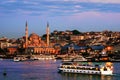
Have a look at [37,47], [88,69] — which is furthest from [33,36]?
[88,69]

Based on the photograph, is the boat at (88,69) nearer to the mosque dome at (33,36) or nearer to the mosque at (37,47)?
the mosque at (37,47)

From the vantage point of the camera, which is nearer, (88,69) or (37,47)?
(88,69)

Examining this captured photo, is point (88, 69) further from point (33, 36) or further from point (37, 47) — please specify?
point (33, 36)

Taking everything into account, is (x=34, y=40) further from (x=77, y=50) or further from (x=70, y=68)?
(x=70, y=68)

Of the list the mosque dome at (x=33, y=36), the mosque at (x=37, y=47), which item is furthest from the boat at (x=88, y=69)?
the mosque dome at (x=33, y=36)

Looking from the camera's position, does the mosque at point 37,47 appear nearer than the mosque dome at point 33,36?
Yes

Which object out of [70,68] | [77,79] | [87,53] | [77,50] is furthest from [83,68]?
[77,50]

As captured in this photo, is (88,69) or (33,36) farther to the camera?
(33,36)

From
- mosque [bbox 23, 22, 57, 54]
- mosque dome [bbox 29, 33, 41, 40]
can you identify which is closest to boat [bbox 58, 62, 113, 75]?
mosque [bbox 23, 22, 57, 54]
